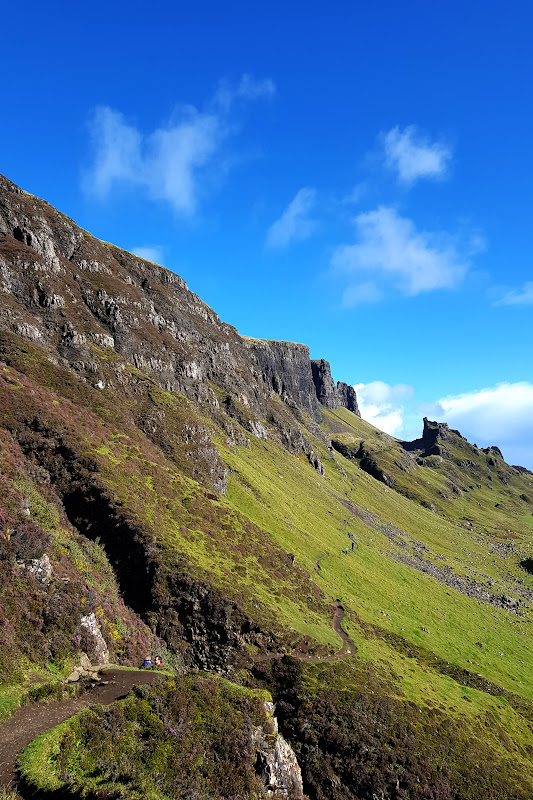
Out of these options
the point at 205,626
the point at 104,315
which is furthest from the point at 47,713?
the point at 104,315

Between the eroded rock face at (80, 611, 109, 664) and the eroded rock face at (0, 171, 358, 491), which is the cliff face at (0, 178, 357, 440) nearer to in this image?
the eroded rock face at (0, 171, 358, 491)

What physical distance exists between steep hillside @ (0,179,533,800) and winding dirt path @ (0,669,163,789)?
2.44 metres

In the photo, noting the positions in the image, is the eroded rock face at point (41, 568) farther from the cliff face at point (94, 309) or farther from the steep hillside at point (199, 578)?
the cliff face at point (94, 309)

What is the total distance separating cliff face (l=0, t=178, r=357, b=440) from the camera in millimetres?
87062

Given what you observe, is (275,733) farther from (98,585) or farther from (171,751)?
(98,585)

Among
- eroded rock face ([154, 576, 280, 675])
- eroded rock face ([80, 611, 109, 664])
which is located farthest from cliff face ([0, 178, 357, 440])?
eroded rock face ([80, 611, 109, 664])

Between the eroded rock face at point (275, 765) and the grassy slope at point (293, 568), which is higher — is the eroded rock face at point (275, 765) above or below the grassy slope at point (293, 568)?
below

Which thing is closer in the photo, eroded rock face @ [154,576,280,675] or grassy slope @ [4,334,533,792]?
eroded rock face @ [154,576,280,675]

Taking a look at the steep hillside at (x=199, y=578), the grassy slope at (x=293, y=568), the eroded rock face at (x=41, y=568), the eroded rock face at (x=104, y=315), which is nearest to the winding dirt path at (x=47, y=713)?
the steep hillside at (x=199, y=578)

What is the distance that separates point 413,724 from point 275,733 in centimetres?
2143

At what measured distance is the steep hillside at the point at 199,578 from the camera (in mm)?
36656

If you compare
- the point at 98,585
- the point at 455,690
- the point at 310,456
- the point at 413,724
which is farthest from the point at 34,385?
the point at 310,456

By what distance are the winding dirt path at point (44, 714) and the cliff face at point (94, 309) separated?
203 ft

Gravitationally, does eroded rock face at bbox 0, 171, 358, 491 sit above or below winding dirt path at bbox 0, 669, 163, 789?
above
